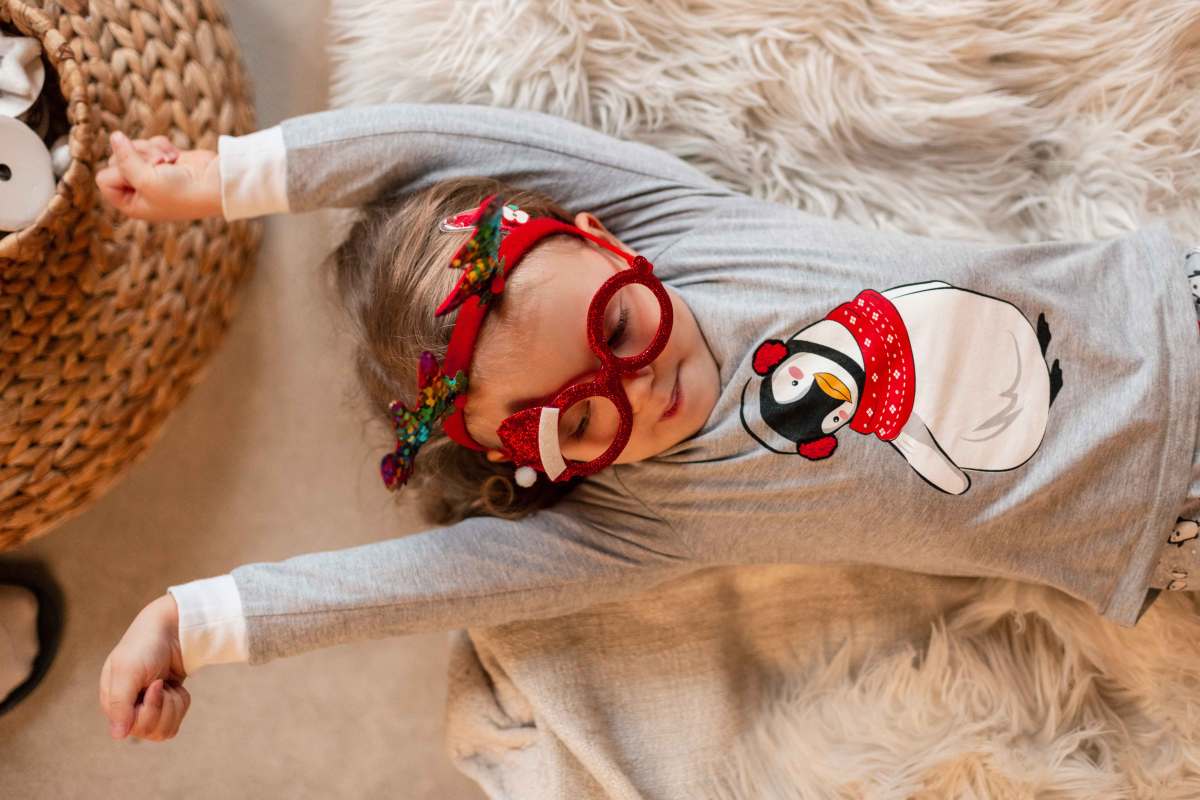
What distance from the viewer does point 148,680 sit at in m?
0.83

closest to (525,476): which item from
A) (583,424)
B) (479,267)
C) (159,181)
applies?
(583,424)

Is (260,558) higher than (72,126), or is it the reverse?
(72,126)

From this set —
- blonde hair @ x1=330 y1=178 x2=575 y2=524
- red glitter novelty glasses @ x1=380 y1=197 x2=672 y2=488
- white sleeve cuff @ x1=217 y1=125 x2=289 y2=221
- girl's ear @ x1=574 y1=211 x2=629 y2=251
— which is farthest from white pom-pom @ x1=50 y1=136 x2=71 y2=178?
girl's ear @ x1=574 y1=211 x2=629 y2=251

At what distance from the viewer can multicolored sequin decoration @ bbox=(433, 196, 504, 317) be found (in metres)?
0.78

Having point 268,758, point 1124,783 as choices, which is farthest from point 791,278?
point 268,758

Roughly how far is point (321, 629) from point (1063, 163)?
976mm

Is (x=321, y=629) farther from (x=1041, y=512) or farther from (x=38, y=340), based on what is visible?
(x=1041, y=512)

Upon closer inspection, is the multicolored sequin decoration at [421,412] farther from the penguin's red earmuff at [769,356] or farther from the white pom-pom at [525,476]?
the penguin's red earmuff at [769,356]

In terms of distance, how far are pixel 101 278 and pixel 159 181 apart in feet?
0.44

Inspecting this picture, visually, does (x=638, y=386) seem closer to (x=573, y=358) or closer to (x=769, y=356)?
(x=573, y=358)

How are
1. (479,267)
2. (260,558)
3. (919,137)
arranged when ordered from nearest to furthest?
(479,267), (919,137), (260,558)

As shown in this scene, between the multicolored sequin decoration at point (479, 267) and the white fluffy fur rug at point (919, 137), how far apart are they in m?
0.31

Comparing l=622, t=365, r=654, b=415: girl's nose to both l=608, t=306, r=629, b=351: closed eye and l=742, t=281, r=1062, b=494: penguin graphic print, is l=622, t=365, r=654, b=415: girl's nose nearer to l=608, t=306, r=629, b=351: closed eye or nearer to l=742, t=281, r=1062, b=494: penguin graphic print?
l=608, t=306, r=629, b=351: closed eye

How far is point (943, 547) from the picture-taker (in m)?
0.93
